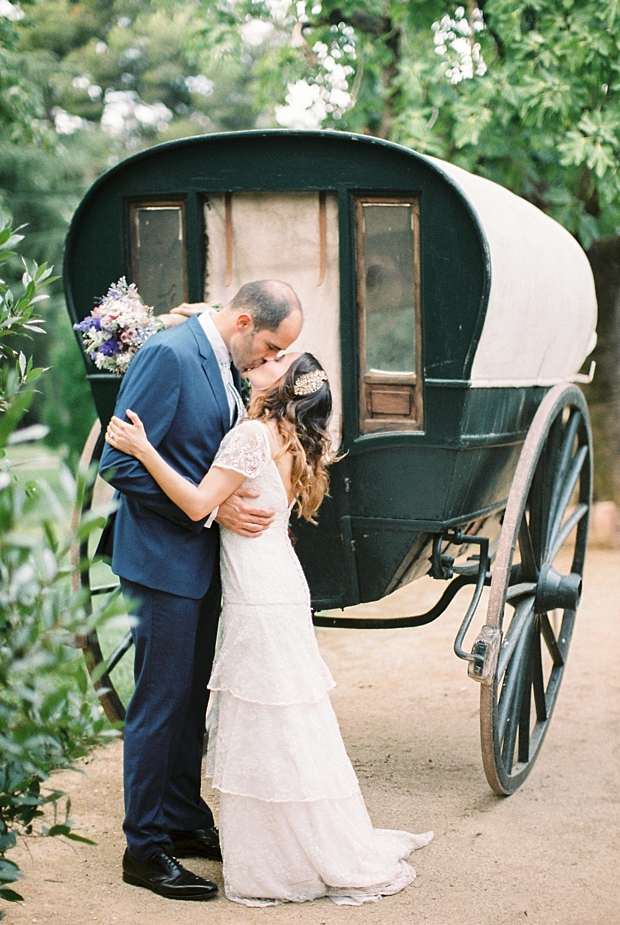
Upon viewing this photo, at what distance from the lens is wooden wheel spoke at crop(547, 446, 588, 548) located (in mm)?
4117

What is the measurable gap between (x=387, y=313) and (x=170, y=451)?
924mm

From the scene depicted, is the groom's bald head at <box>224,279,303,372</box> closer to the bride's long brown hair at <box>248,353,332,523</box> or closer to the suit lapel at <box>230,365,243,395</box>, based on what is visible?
the bride's long brown hair at <box>248,353,332,523</box>

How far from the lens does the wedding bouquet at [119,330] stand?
10.6ft

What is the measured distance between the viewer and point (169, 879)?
119 inches

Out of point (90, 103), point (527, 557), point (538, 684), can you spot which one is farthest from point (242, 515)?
point (90, 103)

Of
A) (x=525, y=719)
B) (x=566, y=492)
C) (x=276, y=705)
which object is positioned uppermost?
(x=566, y=492)

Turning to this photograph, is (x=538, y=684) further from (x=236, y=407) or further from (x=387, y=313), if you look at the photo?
(x=236, y=407)

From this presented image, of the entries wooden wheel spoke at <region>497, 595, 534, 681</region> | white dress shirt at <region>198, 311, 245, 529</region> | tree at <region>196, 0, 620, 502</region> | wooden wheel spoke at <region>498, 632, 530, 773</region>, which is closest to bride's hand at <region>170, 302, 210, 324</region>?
white dress shirt at <region>198, 311, 245, 529</region>

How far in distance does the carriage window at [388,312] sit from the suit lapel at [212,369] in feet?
1.85

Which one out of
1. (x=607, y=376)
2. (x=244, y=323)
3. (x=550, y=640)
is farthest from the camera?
(x=607, y=376)

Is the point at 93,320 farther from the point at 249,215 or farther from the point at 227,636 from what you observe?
the point at 227,636

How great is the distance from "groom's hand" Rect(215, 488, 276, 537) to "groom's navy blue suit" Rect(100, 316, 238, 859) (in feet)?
0.27

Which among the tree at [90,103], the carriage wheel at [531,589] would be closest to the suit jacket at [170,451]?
the carriage wheel at [531,589]

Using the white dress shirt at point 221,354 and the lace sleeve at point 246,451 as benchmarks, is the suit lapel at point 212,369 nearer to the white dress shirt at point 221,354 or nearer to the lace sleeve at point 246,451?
the white dress shirt at point 221,354
